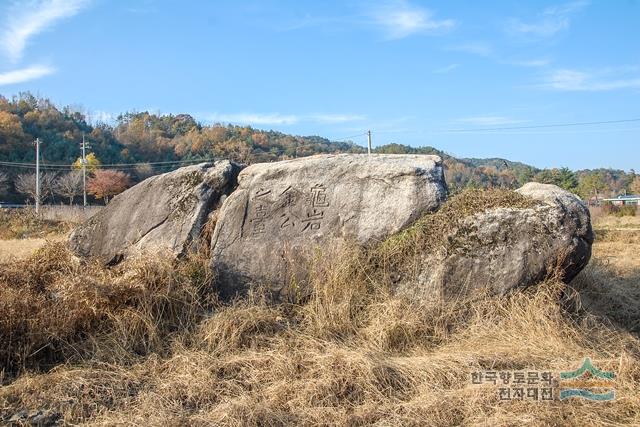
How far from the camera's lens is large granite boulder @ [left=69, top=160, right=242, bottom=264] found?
20.3ft

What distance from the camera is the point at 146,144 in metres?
60.3

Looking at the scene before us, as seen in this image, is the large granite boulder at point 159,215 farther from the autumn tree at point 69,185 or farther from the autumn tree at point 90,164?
the autumn tree at point 90,164

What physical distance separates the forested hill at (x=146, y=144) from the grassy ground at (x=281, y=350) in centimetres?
3875

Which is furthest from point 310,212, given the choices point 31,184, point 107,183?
point 31,184

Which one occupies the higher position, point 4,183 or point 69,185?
point 4,183

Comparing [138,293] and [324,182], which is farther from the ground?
[324,182]

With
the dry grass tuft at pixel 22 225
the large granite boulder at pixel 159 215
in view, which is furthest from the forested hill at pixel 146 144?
the large granite boulder at pixel 159 215

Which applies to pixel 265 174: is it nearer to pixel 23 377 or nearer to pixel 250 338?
pixel 250 338

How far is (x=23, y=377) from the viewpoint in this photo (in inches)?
156

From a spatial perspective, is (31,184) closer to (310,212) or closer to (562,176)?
(562,176)

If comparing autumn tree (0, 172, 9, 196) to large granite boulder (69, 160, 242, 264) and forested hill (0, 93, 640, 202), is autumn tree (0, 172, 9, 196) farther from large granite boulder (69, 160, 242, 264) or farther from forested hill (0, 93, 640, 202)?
large granite boulder (69, 160, 242, 264)

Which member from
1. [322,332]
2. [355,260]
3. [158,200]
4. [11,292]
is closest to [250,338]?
[322,332]

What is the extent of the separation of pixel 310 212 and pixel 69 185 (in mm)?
47744

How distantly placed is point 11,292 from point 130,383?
1.52 meters
